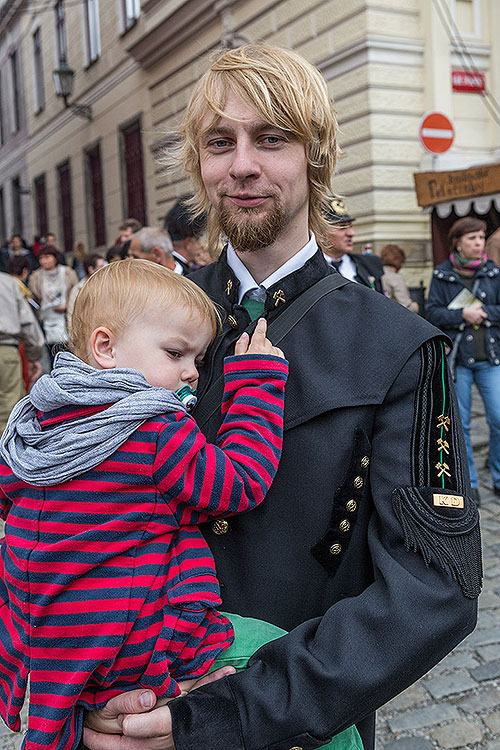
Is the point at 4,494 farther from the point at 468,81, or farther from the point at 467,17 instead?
the point at 467,17

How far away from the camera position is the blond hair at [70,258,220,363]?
5.07ft

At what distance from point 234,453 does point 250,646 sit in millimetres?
361

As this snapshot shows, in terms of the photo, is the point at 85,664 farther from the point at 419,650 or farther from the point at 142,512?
the point at 419,650

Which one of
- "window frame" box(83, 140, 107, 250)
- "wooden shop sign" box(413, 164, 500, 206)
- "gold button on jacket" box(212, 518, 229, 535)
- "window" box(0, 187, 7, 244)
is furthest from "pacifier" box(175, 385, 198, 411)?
"window" box(0, 187, 7, 244)

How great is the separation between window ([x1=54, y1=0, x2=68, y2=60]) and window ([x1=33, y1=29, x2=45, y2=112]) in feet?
7.22

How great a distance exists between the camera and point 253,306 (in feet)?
5.50

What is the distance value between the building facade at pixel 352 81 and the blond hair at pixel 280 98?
5.11 metres

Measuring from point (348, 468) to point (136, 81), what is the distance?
1541cm

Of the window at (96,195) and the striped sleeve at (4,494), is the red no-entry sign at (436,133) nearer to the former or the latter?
the striped sleeve at (4,494)

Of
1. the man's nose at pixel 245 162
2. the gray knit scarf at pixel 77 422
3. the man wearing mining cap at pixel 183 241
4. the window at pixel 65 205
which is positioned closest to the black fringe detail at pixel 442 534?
the gray knit scarf at pixel 77 422

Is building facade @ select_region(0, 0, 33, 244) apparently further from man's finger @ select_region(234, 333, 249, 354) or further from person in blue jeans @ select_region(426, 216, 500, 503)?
man's finger @ select_region(234, 333, 249, 354)

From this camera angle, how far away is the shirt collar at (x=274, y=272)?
1.63 m

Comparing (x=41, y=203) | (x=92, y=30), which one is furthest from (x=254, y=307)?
(x=41, y=203)

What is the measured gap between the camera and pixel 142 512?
1368 mm
